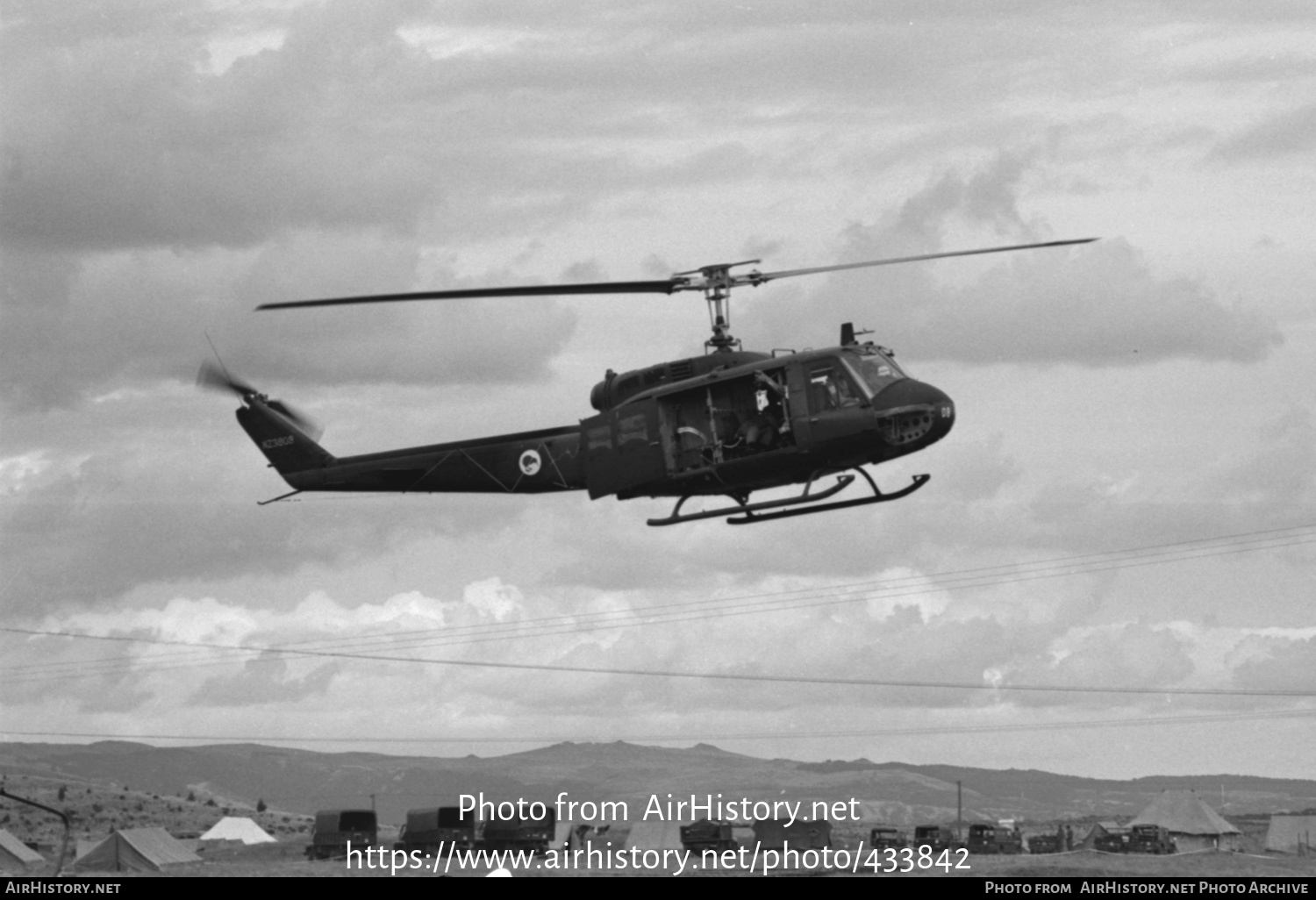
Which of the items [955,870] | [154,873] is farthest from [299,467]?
[955,870]

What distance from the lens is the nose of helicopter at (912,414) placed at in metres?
43.1

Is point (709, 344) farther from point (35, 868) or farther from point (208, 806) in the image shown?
point (208, 806)

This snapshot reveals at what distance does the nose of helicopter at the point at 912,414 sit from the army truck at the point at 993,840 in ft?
168

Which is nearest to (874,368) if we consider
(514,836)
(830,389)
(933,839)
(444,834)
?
(830,389)

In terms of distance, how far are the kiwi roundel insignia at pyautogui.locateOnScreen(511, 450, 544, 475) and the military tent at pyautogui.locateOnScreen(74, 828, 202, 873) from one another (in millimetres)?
35045

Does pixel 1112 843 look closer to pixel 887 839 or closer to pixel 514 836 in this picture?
pixel 887 839

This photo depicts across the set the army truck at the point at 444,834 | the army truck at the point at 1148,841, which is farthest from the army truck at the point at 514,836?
the army truck at the point at 1148,841

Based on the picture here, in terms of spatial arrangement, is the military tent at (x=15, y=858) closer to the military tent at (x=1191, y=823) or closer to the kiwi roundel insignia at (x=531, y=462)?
the kiwi roundel insignia at (x=531, y=462)

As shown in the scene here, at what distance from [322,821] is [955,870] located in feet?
98.1

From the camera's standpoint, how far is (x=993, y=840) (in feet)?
302

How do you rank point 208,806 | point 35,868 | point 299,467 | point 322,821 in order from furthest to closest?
point 208,806, point 322,821, point 35,868, point 299,467

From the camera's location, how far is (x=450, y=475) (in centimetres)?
5047

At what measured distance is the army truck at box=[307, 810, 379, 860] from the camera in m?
79.8
